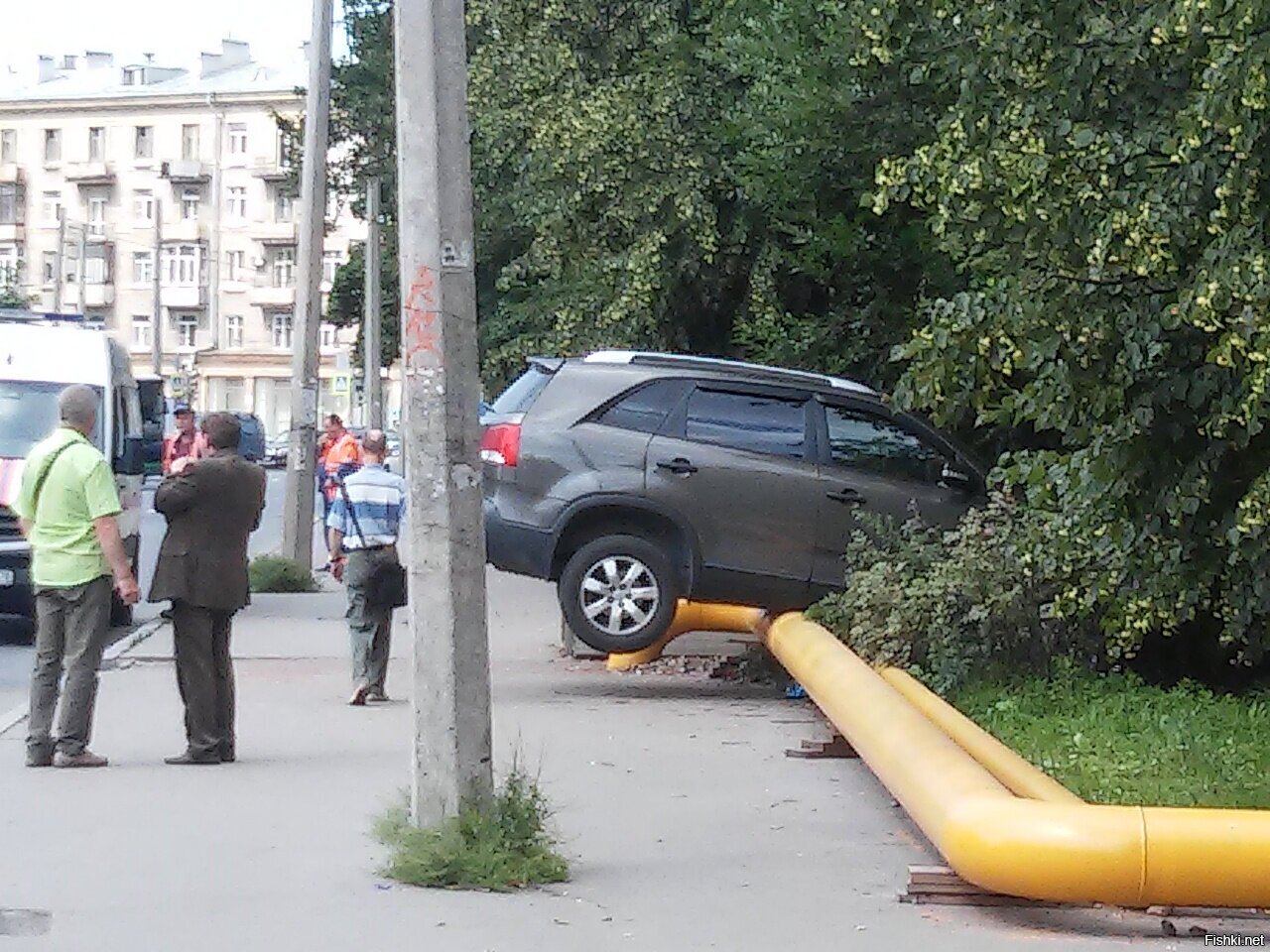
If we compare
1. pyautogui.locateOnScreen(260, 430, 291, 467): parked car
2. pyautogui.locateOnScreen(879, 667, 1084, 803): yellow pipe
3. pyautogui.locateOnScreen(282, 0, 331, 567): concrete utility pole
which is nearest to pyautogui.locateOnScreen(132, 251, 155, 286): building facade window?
pyautogui.locateOnScreen(260, 430, 291, 467): parked car

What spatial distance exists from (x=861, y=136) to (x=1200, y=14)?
324 inches

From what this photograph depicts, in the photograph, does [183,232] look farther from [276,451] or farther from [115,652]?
[115,652]

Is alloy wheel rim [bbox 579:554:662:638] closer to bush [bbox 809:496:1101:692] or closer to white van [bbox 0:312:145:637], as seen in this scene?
bush [bbox 809:496:1101:692]

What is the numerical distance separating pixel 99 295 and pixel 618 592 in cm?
9045

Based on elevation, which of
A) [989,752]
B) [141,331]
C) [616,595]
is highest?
[141,331]

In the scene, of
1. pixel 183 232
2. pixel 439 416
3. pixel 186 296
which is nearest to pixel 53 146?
pixel 183 232

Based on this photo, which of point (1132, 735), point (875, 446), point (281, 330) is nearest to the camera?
point (1132, 735)

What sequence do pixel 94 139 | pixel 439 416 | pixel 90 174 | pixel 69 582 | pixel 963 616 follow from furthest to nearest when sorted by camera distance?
pixel 94 139 < pixel 90 174 < pixel 963 616 < pixel 69 582 < pixel 439 416

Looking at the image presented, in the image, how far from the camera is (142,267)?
10175 centimetres

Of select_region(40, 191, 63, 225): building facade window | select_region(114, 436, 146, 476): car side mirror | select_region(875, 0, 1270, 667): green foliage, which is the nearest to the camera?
select_region(875, 0, 1270, 667): green foliage

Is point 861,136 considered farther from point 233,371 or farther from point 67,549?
point 233,371

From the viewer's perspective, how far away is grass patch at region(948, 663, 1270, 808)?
939 cm

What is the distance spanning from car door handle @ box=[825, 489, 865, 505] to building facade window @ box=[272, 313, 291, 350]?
86.1 metres

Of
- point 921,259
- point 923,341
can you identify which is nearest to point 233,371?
point 921,259
